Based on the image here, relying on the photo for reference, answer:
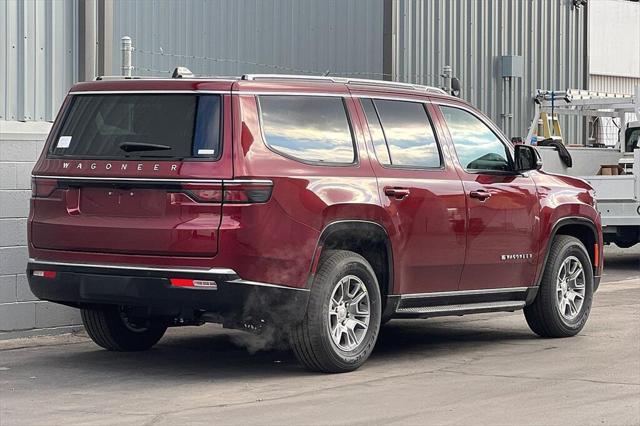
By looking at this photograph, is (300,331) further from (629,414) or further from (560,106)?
(560,106)

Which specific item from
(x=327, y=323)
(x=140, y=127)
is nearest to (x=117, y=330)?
(x=140, y=127)

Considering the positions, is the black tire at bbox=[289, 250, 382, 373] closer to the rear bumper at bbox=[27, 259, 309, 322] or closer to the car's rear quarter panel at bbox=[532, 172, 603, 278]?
the rear bumper at bbox=[27, 259, 309, 322]

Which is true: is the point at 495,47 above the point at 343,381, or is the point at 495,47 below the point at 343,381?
above

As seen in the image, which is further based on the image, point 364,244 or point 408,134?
point 408,134

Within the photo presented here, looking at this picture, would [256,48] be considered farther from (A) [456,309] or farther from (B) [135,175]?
(B) [135,175]

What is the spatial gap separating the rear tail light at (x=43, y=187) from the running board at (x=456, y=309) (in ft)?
8.32

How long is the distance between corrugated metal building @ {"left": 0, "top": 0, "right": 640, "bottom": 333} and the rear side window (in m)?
3.07

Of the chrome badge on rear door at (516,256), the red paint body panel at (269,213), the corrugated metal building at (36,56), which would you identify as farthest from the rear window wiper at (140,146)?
the chrome badge on rear door at (516,256)

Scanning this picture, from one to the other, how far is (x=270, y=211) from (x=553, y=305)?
3.33 m

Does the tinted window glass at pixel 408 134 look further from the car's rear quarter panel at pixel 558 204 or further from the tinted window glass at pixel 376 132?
the car's rear quarter panel at pixel 558 204

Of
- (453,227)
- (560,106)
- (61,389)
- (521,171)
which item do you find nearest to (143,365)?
(61,389)

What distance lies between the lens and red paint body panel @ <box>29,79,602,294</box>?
847cm

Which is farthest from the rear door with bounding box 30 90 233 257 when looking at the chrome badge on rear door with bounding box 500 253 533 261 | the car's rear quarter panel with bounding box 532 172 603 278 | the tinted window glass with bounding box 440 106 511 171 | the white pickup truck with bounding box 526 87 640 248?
the white pickup truck with bounding box 526 87 640 248

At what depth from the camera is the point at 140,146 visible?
28.8 ft
